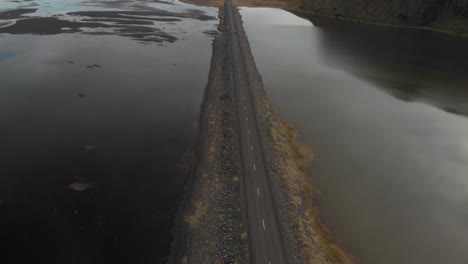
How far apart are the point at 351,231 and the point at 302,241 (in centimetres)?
694

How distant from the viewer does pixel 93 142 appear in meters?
50.1

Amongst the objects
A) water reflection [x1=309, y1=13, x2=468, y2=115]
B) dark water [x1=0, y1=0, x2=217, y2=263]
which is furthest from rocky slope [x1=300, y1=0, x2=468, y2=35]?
dark water [x1=0, y1=0, x2=217, y2=263]

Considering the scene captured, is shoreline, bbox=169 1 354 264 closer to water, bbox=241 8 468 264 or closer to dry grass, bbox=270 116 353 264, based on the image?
dry grass, bbox=270 116 353 264

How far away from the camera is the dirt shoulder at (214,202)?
32628 mm

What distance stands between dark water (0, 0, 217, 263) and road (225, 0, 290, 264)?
860 centimetres

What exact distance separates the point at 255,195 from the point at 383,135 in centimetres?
3017

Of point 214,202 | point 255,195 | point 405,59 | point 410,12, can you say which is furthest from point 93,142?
point 410,12

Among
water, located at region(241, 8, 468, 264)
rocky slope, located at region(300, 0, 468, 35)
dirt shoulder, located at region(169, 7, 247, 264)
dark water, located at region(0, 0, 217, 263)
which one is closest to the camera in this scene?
dirt shoulder, located at region(169, 7, 247, 264)

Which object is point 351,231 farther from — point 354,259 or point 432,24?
point 432,24

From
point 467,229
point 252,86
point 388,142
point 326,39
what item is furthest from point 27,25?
point 467,229

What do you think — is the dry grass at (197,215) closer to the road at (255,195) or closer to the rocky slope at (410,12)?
the road at (255,195)

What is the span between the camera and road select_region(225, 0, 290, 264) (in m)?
32.4

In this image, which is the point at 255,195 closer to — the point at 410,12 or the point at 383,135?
the point at 383,135

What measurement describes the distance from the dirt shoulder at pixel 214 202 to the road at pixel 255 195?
100cm
